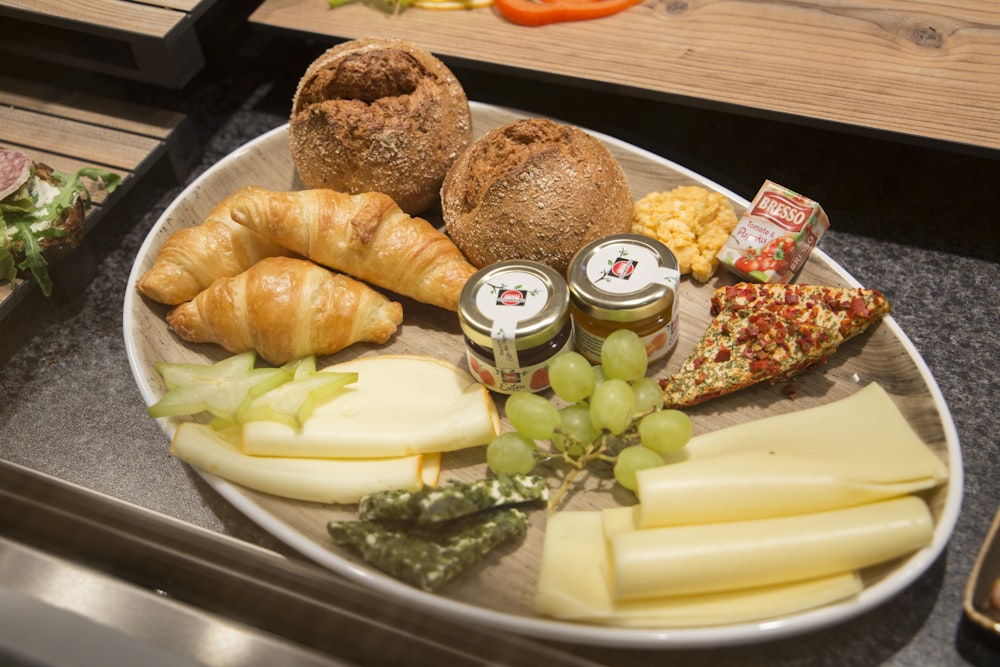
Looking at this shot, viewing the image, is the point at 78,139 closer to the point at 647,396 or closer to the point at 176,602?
the point at 176,602

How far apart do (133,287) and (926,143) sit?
1.79 meters

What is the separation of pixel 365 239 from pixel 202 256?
1.23 feet

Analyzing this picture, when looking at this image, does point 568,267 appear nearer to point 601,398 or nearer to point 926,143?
point 601,398

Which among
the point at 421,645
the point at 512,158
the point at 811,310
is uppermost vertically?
the point at 512,158

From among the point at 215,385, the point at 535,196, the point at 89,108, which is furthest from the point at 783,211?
the point at 89,108

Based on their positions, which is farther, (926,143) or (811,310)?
(926,143)

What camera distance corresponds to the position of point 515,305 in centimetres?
155

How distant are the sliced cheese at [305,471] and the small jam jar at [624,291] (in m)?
0.40

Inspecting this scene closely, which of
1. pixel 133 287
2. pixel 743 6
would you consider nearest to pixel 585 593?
pixel 133 287

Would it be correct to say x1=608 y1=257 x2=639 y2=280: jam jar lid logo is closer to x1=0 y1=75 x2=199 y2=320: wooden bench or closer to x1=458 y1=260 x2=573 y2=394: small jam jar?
x1=458 y1=260 x2=573 y2=394: small jam jar

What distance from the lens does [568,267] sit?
1683 mm

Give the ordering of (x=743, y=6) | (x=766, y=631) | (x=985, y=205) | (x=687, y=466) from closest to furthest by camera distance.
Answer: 1. (x=766, y=631)
2. (x=687, y=466)
3. (x=985, y=205)
4. (x=743, y=6)

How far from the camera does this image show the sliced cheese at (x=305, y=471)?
1434 mm

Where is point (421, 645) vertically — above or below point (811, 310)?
below
